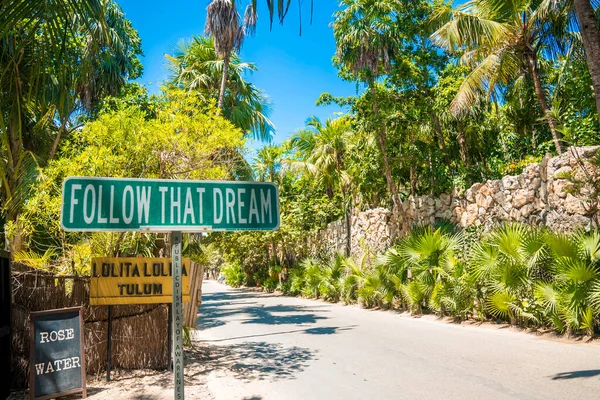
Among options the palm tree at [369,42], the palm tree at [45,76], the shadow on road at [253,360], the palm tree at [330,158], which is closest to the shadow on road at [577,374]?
the shadow on road at [253,360]

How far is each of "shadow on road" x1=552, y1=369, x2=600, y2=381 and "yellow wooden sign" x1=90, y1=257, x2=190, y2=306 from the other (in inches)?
220

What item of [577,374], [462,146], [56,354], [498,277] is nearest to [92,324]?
[56,354]

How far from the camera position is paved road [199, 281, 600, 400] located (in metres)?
5.77

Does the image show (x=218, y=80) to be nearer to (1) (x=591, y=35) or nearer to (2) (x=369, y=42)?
(2) (x=369, y=42)

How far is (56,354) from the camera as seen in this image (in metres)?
5.62

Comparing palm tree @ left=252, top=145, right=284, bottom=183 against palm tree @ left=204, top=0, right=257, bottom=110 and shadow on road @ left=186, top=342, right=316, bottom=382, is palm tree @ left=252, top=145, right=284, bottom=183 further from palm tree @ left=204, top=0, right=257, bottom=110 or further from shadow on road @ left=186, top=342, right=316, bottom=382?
shadow on road @ left=186, top=342, right=316, bottom=382

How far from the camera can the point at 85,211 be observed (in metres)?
2.34

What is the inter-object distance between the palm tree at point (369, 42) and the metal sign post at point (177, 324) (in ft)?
46.0

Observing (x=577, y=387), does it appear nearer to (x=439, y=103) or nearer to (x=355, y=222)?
(x=439, y=103)

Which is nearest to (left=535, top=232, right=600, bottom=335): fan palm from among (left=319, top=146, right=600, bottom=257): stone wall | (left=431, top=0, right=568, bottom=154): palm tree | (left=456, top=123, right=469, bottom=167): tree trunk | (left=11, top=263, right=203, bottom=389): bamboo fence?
(left=319, top=146, right=600, bottom=257): stone wall

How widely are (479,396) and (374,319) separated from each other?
793 centimetres

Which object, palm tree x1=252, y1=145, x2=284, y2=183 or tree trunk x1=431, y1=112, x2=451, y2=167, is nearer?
tree trunk x1=431, y1=112, x2=451, y2=167

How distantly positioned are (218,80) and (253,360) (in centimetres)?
1330

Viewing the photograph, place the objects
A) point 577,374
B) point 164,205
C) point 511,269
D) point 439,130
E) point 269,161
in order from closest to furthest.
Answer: point 164,205
point 577,374
point 511,269
point 439,130
point 269,161
